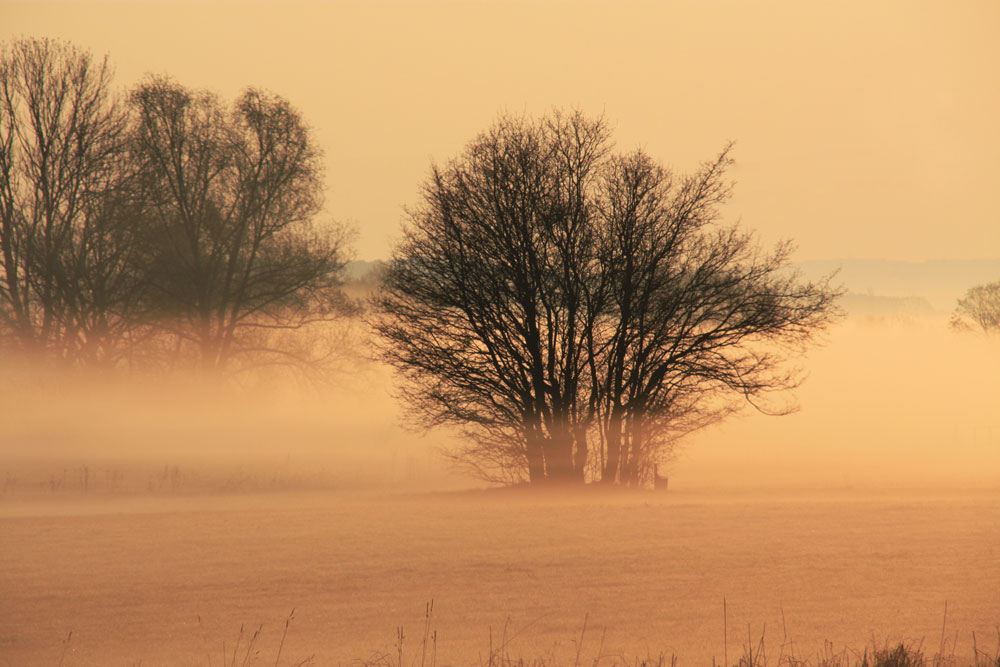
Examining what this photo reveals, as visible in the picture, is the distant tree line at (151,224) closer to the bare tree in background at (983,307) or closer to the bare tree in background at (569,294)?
the bare tree in background at (569,294)

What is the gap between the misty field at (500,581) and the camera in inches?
448

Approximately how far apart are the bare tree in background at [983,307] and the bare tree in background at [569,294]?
58.1 m

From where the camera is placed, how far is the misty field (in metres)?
11.4

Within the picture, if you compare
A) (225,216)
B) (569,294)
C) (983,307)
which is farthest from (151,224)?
(983,307)

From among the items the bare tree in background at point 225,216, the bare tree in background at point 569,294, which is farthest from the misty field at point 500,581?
the bare tree in background at point 225,216

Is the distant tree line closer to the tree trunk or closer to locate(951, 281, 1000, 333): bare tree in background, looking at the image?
the tree trunk

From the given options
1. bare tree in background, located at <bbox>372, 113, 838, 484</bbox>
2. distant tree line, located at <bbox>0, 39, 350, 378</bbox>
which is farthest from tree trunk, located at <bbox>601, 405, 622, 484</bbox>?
distant tree line, located at <bbox>0, 39, 350, 378</bbox>

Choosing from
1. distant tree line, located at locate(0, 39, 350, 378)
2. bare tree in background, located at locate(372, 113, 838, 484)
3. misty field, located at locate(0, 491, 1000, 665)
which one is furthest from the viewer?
distant tree line, located at locate(0, 39, 350, 378)

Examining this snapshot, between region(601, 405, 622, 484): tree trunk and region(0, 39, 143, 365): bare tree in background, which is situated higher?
region(0, 39, 143, 365): bare tree in background

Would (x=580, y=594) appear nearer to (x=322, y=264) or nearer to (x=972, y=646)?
(x=972, y=646)

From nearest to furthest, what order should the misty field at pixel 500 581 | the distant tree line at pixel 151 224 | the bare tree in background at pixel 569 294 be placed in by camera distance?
the misty field at pixel 500 581 → the bare tree in background at pixel 569 294 → the distant tree line at pixel 151 224

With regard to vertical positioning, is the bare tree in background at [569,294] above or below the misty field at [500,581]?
above

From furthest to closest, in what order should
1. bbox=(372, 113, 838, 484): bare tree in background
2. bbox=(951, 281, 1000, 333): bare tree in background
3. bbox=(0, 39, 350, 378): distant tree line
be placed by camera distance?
bbox=(951, 281, 1000, 333): bare tree in background < bbox=(0, 39, 350, 378): distant tree line < bbox=(372, 113, 838, 484): bare tree in background

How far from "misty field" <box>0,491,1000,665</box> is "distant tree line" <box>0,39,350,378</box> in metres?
17.9
